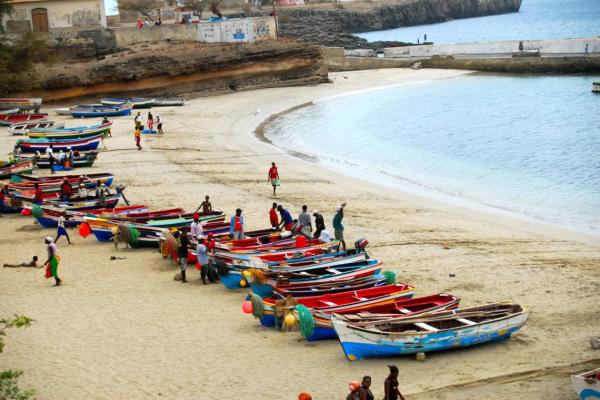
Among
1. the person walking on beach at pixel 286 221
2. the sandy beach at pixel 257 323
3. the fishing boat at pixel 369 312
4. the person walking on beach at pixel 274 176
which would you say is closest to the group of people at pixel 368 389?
the sandy beach at pixel 257 323

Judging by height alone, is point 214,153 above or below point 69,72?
below

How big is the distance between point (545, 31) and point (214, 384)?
11432 cm

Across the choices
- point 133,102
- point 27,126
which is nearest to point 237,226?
point 27,126

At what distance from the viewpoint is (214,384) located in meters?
14.3

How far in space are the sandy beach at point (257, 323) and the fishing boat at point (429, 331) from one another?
0.23m

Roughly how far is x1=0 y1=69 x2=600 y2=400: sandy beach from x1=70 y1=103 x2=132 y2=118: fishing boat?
18.7m

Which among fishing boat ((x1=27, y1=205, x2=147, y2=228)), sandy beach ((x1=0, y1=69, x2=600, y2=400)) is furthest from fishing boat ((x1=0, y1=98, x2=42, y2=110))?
fishing boat ((x1=27, y1=205, x2=147, y2=228))

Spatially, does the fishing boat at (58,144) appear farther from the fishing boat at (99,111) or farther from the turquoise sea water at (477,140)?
the fishing boat at (99,111)

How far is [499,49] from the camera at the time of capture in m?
78.5

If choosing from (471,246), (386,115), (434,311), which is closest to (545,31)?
(386,115)

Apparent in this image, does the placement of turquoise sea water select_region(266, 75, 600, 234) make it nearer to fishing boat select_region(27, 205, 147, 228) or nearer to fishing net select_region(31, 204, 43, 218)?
fishing boat select_region(27, 205, 147, 228)

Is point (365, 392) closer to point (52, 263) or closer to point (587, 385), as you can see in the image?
point (587, 385)

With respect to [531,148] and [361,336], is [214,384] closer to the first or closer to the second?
[361,336]

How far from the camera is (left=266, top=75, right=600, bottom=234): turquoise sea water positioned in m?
31.5
